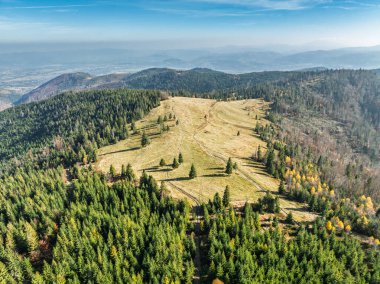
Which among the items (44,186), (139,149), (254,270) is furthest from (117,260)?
(139,149)

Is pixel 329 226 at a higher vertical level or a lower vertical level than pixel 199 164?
lower

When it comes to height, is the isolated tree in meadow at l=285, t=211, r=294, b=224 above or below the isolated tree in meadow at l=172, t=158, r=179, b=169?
below

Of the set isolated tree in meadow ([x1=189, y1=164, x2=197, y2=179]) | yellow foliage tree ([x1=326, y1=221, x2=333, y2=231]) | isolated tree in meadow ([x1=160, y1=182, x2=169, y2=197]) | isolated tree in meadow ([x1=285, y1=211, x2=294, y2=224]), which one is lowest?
yellow foliage tree ([x1=326, y1=221, x2=333, y2=231])

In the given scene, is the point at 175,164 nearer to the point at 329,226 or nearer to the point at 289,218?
the point at 289,218

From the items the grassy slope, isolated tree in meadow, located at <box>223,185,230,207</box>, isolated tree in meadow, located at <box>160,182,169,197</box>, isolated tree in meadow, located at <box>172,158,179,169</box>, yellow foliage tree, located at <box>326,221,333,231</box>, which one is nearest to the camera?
isolated tree in meadow, located at <box>223,185,230,207</box>

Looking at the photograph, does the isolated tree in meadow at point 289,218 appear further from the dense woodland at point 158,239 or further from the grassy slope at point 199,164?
the grassy slope at point 199,164

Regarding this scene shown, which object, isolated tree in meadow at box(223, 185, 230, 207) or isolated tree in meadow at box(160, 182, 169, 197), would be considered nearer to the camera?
isolated tree in meadow at box(223, 185, 230, 207)

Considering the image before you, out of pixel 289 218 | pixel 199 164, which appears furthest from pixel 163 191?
pixel 289 218

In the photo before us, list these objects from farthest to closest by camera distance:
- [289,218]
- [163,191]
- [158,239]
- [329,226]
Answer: [163,191] < [329,226] < [289,218] < [158,239]

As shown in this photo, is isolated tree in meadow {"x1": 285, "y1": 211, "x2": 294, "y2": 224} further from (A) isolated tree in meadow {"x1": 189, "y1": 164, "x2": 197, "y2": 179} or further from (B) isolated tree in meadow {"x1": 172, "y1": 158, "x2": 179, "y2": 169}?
(B) isolated tree in meadow {"x1": 172, "y1": 158, "x2": 179, "y2": 169}

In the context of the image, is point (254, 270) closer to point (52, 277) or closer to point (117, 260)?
point (117, 260)

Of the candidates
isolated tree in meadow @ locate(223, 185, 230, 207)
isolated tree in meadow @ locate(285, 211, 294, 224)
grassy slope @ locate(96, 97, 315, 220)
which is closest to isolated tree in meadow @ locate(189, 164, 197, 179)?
grassy slope @ locate(96, 97, 315, 220)
